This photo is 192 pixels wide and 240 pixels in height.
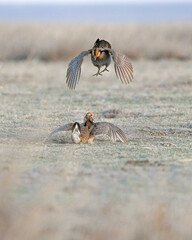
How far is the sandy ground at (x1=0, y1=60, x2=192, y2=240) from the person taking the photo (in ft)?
15.7

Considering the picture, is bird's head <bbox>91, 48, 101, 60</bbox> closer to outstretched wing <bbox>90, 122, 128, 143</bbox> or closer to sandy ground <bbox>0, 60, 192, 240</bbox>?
outstretched wing <bbox>90, 122, 128, 143</bbox>

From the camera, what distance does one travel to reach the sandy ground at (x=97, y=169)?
4793 mm

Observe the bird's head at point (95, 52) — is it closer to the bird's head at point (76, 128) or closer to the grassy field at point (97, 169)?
the bird's head at point (76, 128)

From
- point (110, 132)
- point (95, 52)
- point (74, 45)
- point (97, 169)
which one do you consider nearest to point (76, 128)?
point (110, 132)

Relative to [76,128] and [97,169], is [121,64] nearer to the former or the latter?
[76,128]

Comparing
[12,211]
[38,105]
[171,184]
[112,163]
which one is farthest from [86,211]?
[38,105]

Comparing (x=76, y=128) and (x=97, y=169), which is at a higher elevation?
(x=76, y=128)

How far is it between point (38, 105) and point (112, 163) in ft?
17.8

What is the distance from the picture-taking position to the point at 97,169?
6.67 metres

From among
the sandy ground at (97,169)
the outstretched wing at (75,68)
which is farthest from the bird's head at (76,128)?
the outstretched wing at (75,68)

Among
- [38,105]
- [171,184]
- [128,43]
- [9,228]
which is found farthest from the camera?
[128,43]

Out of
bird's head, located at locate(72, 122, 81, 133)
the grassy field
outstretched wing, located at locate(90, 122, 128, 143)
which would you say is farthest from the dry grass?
bird's head, located at locate(72, 122, 81, 133)

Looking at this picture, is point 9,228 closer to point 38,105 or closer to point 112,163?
point 112,163

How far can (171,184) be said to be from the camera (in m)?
6.04
